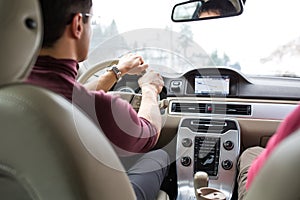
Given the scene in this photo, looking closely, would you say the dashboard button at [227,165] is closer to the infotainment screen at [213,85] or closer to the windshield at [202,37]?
the infotainment screen at [213,85]

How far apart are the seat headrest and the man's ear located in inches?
12.7

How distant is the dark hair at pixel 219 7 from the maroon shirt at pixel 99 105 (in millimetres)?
722

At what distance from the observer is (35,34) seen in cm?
79

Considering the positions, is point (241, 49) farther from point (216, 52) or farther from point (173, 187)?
point (173, 187)

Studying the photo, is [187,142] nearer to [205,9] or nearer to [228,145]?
[228,145]

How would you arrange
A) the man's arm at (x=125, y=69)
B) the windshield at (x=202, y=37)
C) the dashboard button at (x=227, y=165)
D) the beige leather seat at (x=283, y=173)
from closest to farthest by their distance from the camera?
the beige leather seat at (x=283, y=173)
the man's arm at (x=125, y=69)
the windshield at (x=202, y=37)
the dashboard button at (x=227, y=165)

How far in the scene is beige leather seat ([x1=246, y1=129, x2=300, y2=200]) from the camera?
598mm

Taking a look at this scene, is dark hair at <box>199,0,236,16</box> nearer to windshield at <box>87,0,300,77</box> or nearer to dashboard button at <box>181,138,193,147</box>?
windshield at <box>87,0,300,77</box>

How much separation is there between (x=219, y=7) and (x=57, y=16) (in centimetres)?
89

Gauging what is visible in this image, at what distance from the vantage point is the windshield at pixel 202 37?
1.85 m

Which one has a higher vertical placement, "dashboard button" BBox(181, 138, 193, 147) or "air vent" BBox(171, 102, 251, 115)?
"air vent" BBox(171, 102, 251, 115)

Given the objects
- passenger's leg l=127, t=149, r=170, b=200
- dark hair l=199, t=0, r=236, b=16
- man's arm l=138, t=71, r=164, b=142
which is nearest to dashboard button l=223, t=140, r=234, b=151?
passenger's leg l=127, t=149, r=170, b=200

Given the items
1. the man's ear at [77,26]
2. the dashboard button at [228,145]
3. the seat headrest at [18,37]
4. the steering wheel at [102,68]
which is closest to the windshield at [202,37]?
the steering wheel at [102,68]

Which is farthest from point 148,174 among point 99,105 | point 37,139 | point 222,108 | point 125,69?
point 37,139
